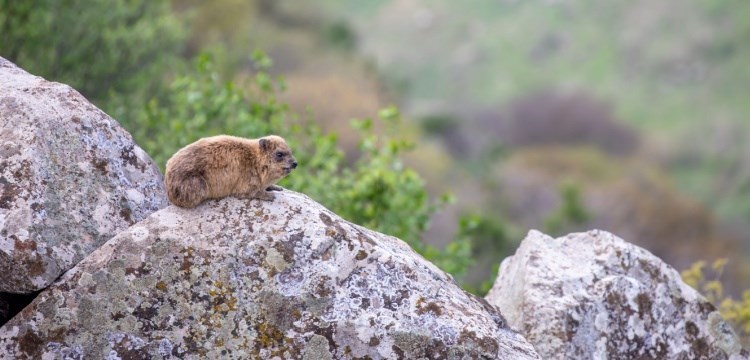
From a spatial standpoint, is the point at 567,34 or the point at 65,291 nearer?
the point at 65,291

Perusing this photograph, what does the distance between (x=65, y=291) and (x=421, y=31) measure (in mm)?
112272

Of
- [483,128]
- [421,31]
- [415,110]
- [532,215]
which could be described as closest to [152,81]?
[532,215]

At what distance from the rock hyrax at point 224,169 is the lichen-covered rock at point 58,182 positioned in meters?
0.48

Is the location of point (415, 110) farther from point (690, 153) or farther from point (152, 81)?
point (152, 81)

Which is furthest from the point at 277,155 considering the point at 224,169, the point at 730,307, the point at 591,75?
the point at 591,75

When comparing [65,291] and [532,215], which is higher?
[532,215]

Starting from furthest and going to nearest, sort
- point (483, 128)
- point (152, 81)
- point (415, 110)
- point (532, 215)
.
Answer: point (483, 128) → point (415, 110) → point (532, 215) → point (152, 81)

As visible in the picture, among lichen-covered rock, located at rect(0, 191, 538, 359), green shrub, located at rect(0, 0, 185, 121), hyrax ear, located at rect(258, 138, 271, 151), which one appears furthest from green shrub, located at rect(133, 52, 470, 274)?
lichen-covered rock, located at rect(0, 191, 538, 359)

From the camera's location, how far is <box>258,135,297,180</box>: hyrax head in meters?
11.0

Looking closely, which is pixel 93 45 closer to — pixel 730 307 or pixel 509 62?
pixel 730 307

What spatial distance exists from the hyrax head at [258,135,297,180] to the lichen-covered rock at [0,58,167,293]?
1175 millimetres

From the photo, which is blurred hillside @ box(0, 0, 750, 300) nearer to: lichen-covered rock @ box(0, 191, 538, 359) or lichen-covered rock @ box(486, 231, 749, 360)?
lichen-covered rock @ box(486, 231, 749, 360)

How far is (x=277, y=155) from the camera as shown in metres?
11.1

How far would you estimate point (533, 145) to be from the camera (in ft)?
363
